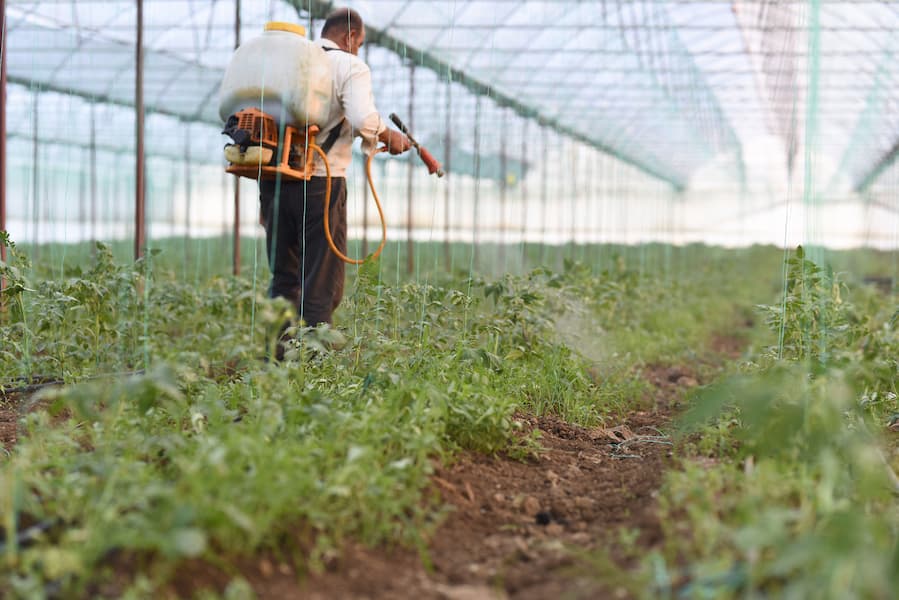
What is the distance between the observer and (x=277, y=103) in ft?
12.6

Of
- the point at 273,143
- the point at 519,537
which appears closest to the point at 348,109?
the point at 273,143

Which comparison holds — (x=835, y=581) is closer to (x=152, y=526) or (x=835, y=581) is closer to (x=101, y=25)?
(x=152, y=526)

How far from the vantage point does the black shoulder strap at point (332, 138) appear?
162 inches

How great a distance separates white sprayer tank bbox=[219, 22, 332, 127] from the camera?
3836 mm

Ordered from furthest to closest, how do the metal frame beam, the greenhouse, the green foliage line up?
the metal frame beam < the greenhouse < the green foliage

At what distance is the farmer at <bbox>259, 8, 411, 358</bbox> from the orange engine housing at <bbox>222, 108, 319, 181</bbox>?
115mm

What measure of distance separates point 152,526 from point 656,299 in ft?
21.2

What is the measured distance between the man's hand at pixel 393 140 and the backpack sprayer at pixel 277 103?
15 cm

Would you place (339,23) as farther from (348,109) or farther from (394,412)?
(394,412)

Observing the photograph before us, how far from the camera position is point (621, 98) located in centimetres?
1460

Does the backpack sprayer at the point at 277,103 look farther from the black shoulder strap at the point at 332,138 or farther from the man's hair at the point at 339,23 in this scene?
the man's hair at the point at 339,23

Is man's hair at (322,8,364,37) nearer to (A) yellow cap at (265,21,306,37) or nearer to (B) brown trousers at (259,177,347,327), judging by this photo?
(A) yellow cap at (265,21,306,37)

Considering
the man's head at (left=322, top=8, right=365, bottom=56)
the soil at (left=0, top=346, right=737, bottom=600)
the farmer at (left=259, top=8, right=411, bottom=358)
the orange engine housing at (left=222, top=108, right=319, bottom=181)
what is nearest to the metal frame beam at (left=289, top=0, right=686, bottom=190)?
the man's head at (left=322, top=8, right=365, bottom=56)

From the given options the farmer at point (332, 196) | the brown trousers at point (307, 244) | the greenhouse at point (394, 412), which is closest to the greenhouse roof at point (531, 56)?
the greenhouse at point (394, 412)
